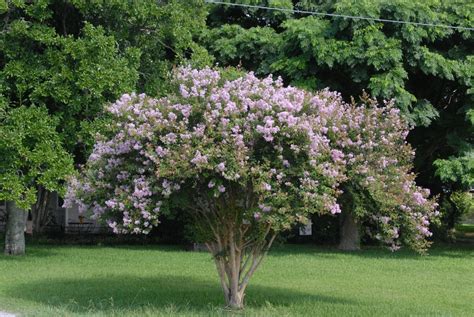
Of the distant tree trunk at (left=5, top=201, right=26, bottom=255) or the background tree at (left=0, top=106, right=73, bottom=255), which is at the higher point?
the background tree at (left=0, top=106, right=73, bottom=255)

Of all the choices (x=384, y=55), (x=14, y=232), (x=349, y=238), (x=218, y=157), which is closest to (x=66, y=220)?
(x=14, y=232)

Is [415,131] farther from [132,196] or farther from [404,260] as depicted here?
[132,196]

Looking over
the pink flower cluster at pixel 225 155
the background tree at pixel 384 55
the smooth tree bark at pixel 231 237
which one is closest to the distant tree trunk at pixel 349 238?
the background tree at pixel 384 55

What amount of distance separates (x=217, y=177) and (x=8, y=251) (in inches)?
432

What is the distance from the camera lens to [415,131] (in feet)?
70.5

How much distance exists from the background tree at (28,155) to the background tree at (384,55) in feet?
19.7

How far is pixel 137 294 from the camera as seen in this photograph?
11789 millimetres

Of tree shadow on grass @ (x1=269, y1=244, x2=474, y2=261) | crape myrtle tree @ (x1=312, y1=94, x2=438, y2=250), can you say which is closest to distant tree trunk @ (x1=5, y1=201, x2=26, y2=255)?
tree shadow on grass @ (x1=269, y1=244, x2=474, y2=261)

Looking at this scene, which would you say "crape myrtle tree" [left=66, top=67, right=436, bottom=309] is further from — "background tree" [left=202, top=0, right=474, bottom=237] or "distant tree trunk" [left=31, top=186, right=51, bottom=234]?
"distant tree trunk" [left=31, top=186, right=51, bottom=234]

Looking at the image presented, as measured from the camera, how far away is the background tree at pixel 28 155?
607 inches

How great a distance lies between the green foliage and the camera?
15469 mm

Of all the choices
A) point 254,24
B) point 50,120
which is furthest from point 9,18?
Answer: point 254,24

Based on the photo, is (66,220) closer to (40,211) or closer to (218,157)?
(40,211)

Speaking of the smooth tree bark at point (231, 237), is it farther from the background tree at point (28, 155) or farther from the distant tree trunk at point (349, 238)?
the distant tree trunk at point (349, 238)
